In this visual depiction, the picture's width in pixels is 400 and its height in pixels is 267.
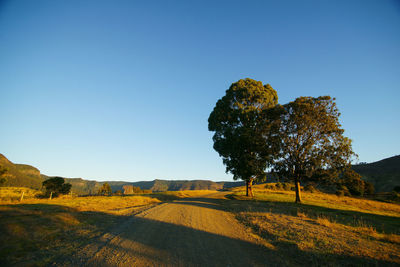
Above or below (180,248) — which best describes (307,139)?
above

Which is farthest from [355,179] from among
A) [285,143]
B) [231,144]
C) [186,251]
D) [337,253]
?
[186,251]

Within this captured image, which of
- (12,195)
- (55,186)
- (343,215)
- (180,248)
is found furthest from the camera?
(55,186)

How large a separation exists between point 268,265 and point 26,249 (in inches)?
325

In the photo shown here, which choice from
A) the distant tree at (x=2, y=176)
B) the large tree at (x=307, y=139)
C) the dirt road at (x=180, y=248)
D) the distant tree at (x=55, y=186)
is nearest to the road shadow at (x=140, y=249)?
the dirt road at (x=180, y=248)

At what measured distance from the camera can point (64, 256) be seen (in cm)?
578

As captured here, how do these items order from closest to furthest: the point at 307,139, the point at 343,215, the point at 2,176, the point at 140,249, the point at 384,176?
the point at 140,249, the point at 343,215, the point at 307,139, the point at 2,176, the point at 384,176

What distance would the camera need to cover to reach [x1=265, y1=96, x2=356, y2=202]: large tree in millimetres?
19828

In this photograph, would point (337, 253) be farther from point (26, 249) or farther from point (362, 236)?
point (26, 249)

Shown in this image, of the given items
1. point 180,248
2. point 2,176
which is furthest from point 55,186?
point 180,248

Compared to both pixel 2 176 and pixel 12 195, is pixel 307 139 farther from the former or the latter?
pixel 2 176

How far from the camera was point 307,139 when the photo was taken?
21.0m

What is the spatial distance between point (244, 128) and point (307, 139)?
7.41 m

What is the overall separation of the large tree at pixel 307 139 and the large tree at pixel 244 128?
2061mm

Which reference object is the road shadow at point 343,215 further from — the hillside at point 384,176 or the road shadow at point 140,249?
the hillside at point 384,176
